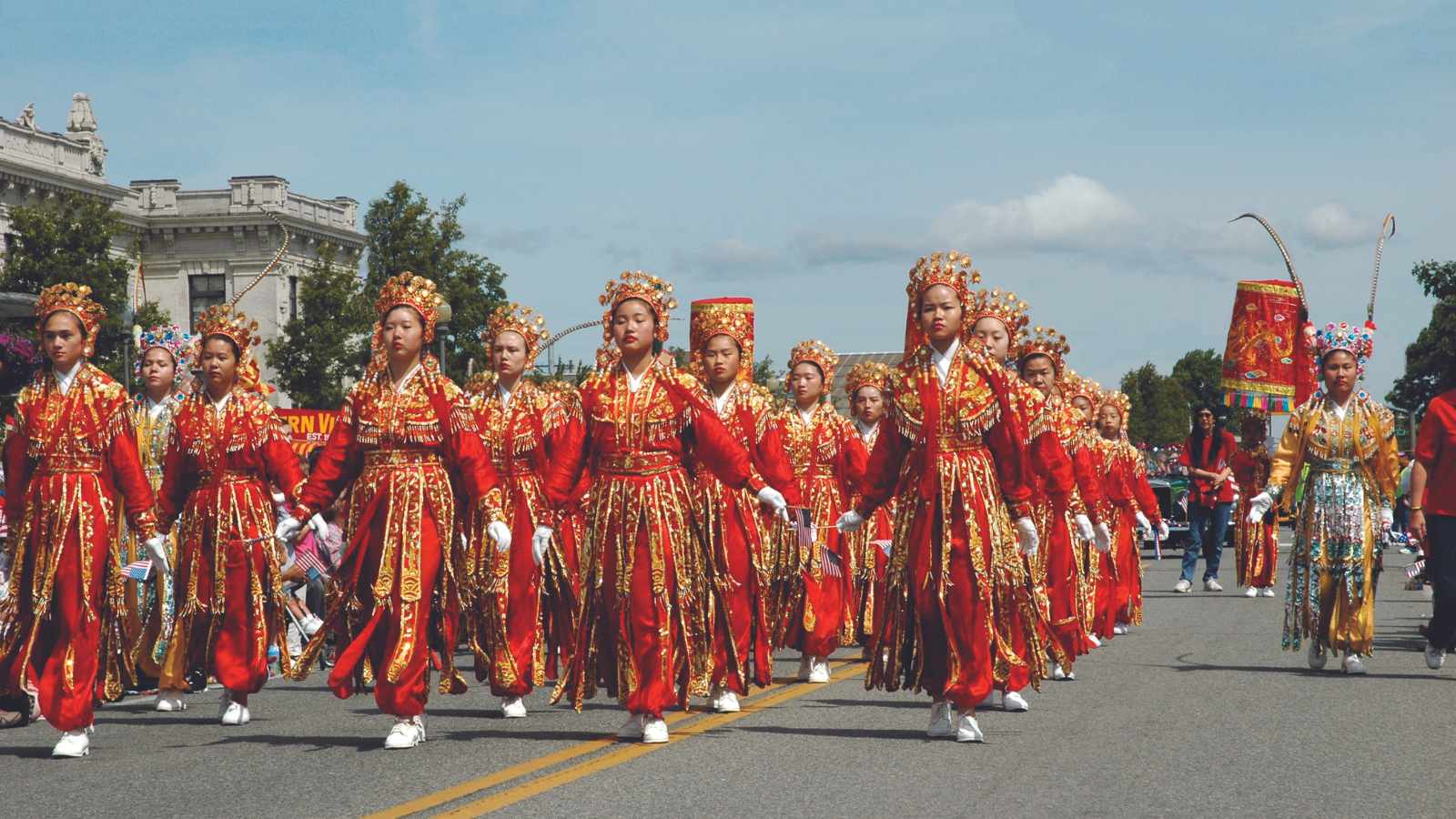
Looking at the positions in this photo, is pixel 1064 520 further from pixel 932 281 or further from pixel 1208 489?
pixel 1208 489

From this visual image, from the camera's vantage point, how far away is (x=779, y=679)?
12.8 m

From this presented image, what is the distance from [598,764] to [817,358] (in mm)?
6387

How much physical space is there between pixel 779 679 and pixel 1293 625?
3558mm

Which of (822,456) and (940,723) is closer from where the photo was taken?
(940,723)

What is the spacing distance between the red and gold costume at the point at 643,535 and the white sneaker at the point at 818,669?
3084 millimetres

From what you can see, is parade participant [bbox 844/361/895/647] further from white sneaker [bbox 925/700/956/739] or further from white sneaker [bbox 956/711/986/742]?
white sneaker [bbox 956/711/986/742]

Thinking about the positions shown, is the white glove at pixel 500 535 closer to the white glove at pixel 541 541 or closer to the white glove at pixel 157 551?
the white glove at pixel 541 541

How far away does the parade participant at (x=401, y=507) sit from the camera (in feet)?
31.1

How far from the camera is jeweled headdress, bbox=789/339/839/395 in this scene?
14.4m

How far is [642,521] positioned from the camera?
9.52 metres

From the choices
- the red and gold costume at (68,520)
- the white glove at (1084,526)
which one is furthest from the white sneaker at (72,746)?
the white glove at (1084,526)

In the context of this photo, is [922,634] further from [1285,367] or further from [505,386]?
[1285,367]

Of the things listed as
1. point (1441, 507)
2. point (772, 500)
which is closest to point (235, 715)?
point (772, 500)

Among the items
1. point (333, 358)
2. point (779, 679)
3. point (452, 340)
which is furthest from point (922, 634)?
point (333, 358)
